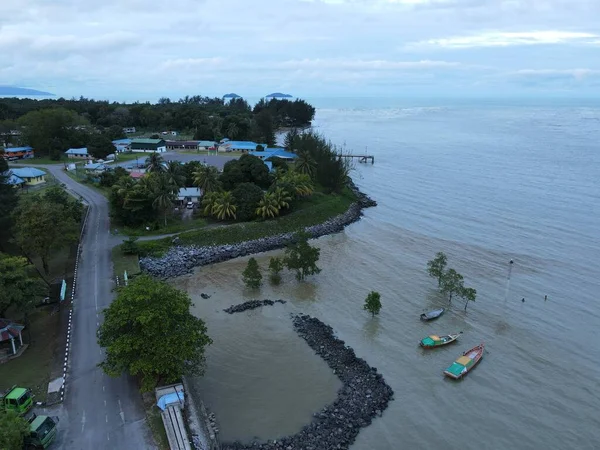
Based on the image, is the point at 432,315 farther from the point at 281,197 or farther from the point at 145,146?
the point at 145,146

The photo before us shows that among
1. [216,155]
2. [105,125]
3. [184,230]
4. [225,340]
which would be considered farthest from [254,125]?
[225,340]

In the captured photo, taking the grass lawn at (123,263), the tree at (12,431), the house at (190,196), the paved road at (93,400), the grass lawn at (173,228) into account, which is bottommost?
the paved road at (93,400)

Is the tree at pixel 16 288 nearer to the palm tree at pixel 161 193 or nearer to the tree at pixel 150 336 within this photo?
the tree at pixel 150 336

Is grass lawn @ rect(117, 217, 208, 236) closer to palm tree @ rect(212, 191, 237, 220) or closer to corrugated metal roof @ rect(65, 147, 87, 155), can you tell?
palm tree @ rect(212, 191, 237, 220)

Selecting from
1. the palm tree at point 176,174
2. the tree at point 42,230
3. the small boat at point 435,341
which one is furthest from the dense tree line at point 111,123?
the small boat at point 435,341

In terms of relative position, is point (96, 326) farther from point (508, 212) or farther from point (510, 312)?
point (508, 212)

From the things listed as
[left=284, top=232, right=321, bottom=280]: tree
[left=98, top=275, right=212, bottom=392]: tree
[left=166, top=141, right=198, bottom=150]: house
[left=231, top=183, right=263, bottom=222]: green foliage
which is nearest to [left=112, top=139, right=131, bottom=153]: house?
[left=166, top=141, right=198, bottom=150]: house
